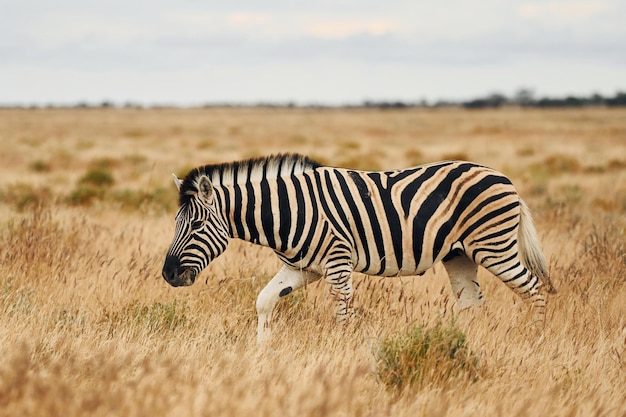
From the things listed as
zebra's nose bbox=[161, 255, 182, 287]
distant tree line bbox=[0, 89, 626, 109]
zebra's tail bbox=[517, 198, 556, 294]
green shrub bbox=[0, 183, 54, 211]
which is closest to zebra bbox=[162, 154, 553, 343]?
zebra's nose bbox=[161, 255, 182, 287]

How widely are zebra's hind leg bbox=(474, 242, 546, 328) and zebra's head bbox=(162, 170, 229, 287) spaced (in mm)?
2173

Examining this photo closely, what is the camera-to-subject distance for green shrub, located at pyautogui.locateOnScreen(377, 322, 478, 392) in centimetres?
446

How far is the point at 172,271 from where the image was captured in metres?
5.60

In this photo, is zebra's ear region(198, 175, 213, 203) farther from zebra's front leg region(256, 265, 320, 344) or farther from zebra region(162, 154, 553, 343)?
zebra's front leg region(256, 265, 320, 344)

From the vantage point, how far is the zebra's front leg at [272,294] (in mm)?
5602

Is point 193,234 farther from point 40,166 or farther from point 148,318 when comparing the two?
point 40,166

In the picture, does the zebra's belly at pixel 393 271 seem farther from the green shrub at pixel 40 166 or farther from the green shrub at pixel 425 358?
the green shrub at pixel 40 166

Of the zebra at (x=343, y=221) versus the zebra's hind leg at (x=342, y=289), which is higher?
the zebra at (x=343, y=221)

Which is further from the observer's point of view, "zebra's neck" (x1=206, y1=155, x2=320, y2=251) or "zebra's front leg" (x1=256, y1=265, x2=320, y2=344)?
"zebra's neck" (x1=206, y1=155, x2=320, y2=251)

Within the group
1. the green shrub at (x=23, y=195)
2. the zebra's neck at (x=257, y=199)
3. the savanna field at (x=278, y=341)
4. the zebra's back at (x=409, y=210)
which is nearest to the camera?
the savanna field at (x=278, y=341)

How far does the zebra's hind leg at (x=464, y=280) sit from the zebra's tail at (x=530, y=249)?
44cm

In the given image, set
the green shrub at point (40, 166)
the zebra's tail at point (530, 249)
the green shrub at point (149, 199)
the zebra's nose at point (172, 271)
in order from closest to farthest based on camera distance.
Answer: the zebra's nose at point (172, 271), the zebra's tail at point (530, 249), the green shrub at point (149, 199), the green shrub at point (40, 166)

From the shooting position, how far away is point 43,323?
5375 millimetres

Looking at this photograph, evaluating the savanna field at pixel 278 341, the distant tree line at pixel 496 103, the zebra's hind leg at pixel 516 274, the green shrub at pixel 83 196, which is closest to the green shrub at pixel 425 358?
the savanna field at pixel 278 341
